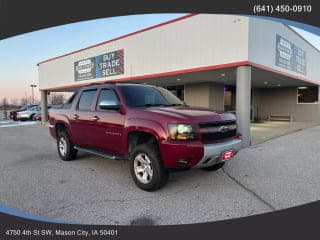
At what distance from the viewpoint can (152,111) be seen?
Answer: 14.3ft

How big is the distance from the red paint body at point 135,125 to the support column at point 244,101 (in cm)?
412

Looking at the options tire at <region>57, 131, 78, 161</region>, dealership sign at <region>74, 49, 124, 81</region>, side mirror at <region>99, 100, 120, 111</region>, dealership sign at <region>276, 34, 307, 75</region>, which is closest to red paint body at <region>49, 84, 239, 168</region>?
side mirror at <region>99, 100, 120, 111</region>

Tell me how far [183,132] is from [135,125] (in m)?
0.97

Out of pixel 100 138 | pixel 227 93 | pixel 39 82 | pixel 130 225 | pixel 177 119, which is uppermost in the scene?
pixel 39 82

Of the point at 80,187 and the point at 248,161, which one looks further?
the point at 248,161

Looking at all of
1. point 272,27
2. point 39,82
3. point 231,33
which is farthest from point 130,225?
point 39,82

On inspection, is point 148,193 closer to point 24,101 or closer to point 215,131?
point 215,131

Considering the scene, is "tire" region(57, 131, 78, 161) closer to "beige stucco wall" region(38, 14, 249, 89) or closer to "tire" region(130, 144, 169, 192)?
"tire" region(130, 144, 169, 192)

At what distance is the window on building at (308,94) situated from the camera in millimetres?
19109

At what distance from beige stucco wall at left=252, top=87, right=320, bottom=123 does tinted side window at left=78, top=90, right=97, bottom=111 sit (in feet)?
57.0

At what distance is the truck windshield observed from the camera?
16.3 ft

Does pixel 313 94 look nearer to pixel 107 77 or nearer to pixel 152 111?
pixel 107 77

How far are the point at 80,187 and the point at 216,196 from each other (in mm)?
2460

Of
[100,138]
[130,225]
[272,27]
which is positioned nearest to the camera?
[130,225]
